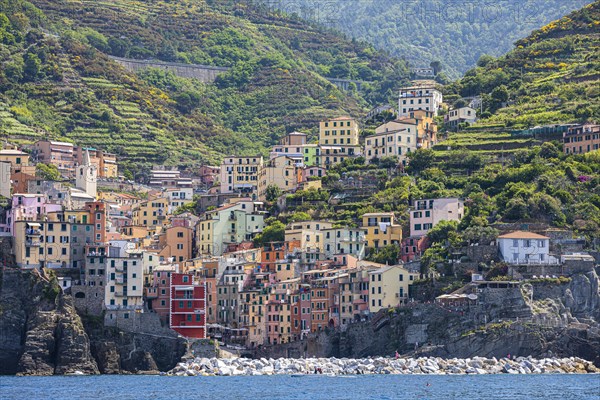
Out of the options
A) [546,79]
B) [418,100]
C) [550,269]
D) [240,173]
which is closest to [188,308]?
[550,269]

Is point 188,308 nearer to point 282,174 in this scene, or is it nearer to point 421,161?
point 282,174

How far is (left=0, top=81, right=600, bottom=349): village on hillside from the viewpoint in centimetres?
12312

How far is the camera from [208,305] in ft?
425

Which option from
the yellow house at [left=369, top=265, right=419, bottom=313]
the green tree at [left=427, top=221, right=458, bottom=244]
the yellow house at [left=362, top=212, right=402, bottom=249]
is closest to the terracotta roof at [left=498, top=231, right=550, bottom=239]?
the green tree at [left=427, top=221, right=458, bottom=244]

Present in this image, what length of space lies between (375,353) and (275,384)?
14.6 m

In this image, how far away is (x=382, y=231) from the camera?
134375 mm

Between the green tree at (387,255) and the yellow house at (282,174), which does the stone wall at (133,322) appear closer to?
the green tree at (387,255)

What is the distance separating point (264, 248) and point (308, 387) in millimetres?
31915

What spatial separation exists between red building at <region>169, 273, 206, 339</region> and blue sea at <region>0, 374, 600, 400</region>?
8652mm

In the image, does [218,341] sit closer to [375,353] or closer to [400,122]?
[375,353]

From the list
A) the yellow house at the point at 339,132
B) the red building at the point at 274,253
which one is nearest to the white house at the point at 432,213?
the red building at the point at 274,253

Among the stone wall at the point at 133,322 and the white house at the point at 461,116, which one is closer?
the stone wall at the point at 133,322

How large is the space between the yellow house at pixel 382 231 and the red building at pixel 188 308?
16021 mm

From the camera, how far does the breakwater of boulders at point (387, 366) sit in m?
114
